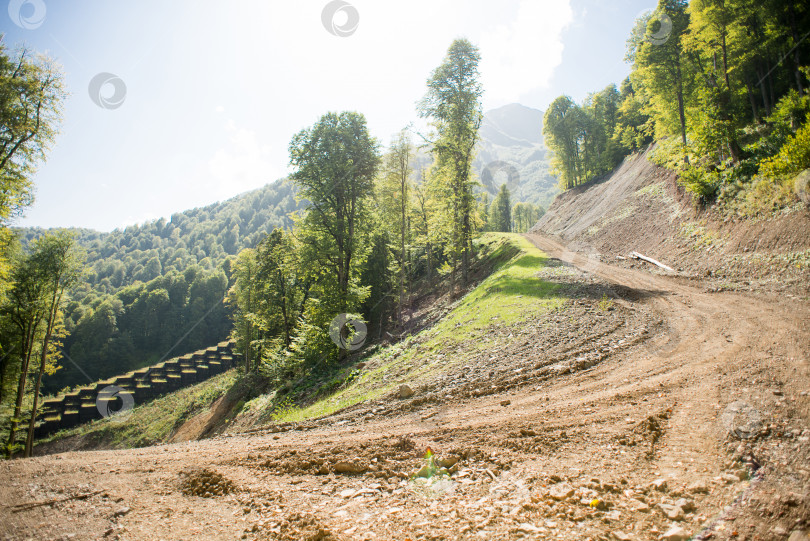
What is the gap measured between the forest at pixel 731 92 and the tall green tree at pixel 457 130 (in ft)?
41.6

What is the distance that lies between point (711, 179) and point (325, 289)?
22.6 metres

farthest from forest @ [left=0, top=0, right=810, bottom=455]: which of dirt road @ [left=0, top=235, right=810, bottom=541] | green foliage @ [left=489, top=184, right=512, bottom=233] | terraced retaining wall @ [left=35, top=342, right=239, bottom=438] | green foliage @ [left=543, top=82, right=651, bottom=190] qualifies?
green foliage @ [left=489, top=184, right=512, bottom=233]

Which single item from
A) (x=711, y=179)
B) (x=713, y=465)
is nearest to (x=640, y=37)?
(x=711, y=179)

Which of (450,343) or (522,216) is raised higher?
(522,216)

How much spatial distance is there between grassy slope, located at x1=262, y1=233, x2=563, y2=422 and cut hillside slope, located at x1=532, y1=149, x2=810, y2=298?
22.5 feet

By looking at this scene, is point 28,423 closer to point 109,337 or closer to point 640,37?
point 640,37

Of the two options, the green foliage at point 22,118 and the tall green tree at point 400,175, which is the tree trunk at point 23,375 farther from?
the tall green tree at point 400,175

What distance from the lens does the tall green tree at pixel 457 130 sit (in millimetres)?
22312

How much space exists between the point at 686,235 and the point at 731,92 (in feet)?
29.2

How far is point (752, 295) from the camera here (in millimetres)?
10953

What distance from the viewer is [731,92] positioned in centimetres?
1908

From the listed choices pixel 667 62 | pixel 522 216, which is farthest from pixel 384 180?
pixel 522 216

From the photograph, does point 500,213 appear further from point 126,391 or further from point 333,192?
point 126,391

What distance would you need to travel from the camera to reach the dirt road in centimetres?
316
